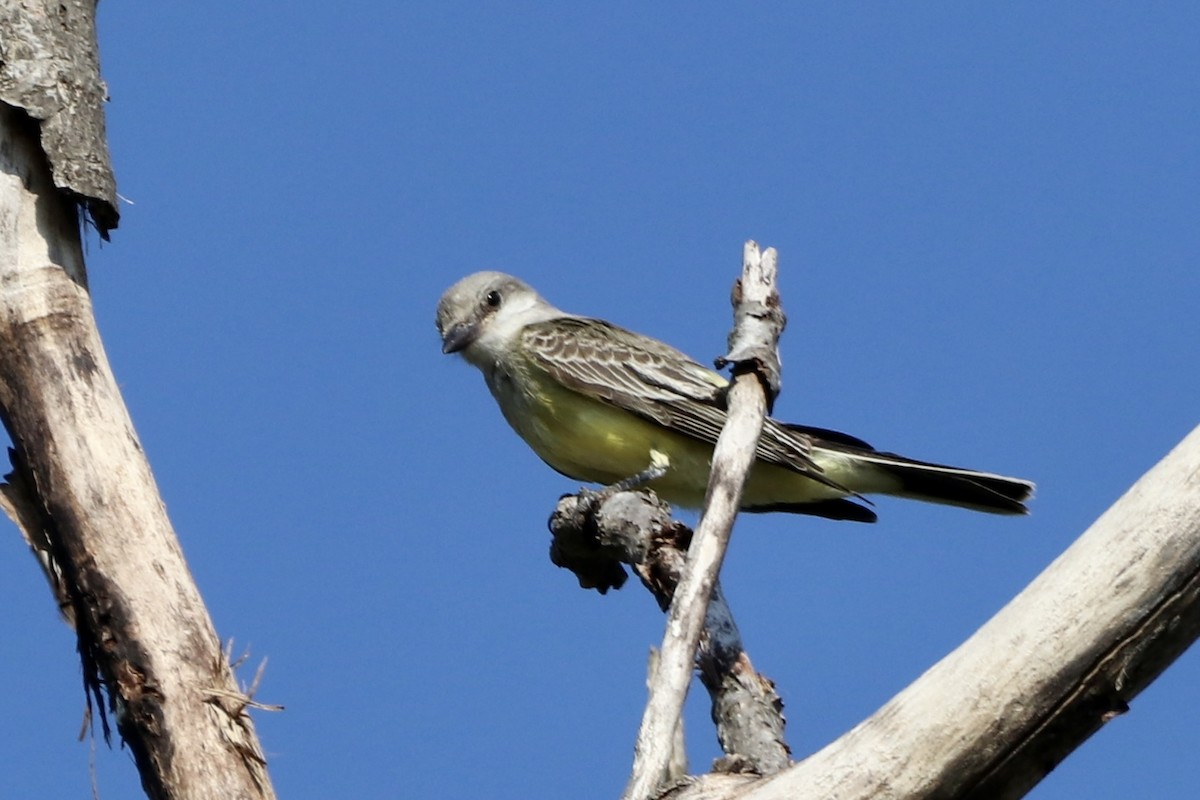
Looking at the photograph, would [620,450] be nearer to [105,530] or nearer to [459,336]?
[459,336]

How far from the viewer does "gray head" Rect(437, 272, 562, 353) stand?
1045 cm

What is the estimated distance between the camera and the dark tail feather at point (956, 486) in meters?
9.01

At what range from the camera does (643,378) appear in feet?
32.5

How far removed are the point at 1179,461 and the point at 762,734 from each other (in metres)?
1.97

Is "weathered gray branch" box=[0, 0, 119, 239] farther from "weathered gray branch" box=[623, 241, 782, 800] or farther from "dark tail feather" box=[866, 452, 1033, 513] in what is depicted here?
"dark tail feather" box=[866, 452, 1033, 513]

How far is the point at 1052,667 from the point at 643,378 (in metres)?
5.39

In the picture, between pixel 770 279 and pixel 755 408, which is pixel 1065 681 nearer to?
pixel 755 408

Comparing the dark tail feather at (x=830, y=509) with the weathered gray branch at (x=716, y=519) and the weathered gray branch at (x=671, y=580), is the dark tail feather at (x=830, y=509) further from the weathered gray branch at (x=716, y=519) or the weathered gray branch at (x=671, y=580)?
the weathered gray branch at (x=716, y=519)

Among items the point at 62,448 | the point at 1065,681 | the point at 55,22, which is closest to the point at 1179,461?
the point at 1065,681

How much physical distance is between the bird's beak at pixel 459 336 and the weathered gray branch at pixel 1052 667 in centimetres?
583

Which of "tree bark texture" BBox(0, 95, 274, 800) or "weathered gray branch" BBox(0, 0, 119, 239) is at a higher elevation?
"weathered gray branch" BBox(0, 0, 119, 239)

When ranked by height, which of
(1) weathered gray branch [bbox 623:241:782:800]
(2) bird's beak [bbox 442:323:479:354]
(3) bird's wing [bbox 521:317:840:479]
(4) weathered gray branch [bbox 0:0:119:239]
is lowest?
(1) weathered gray branch [bbox 623:241:782:800]

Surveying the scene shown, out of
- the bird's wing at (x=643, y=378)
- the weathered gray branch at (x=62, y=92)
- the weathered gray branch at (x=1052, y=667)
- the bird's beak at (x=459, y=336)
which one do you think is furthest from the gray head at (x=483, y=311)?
the weathered gray branch at (x=1052, y=667)

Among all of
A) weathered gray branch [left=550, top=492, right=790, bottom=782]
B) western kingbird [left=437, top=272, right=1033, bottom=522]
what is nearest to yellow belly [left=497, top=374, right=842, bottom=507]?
western kingbird [left=437, top=272, right=1033, bottom=522]
